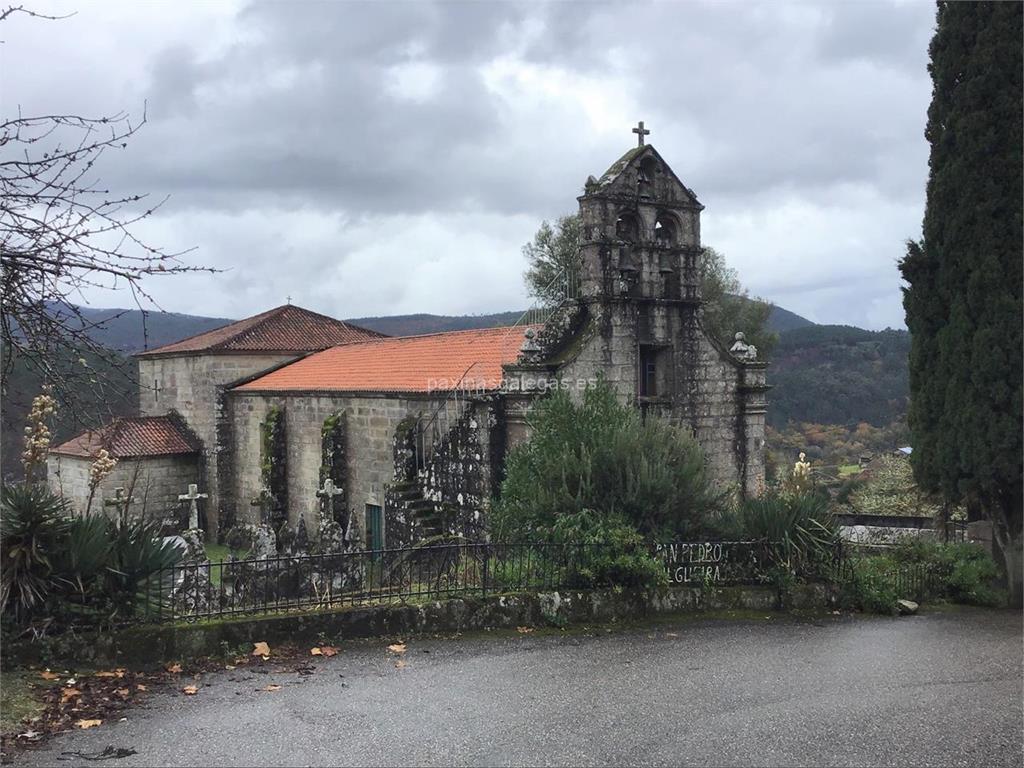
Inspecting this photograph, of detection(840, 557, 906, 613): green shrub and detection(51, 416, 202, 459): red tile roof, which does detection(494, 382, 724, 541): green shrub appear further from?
detection(51, 416, 202, 459): red tile roof

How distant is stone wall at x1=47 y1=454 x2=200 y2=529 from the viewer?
27172 millimetres

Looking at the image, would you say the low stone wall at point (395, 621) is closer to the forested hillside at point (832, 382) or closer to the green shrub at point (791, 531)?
the green shrub at point (791, 531)

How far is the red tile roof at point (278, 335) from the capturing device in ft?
96.7

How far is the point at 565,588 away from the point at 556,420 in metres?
2.96

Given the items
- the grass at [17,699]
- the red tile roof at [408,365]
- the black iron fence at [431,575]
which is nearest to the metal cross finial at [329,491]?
the red tile roof at [408,365]

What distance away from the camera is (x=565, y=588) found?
35.4ft

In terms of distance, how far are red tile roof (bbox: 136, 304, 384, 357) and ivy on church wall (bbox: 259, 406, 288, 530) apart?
15.6 ft

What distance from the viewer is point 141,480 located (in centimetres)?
2769

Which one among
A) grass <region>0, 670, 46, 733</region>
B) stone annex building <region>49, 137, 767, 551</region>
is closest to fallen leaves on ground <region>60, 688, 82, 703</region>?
grass <region>0, 670, 46, 733</region>

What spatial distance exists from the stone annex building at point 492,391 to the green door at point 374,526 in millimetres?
42

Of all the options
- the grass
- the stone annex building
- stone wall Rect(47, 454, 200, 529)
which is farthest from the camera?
stone wall Rect(47, 454, 200, 529)

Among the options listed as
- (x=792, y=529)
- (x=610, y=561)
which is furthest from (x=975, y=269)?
(x=610, y=561)
